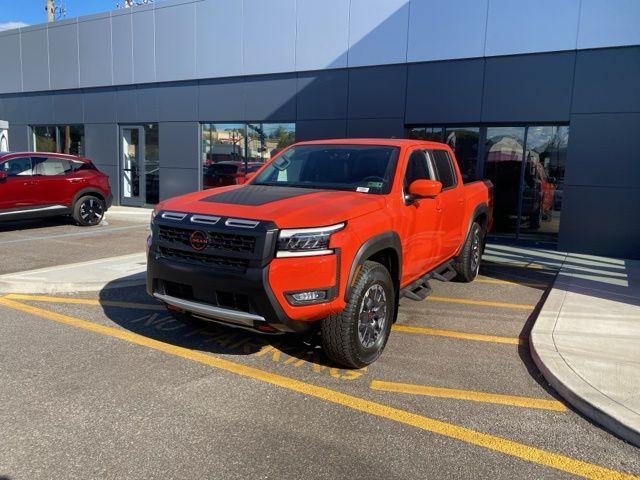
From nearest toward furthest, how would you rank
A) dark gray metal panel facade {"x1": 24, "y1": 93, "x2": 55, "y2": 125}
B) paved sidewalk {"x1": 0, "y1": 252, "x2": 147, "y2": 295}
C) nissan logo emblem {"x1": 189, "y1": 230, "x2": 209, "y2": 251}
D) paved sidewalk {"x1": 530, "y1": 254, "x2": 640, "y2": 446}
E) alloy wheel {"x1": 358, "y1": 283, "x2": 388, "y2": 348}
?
paved sidewalk {"x1": 530, "y1": 254, "x2": 640, "y2": 446}, nissan logo emblem {"x1": 189, "y1": 230, "x2": 209, "y2": 251}, alloy wheel {"x1": 358, "y1": 283, "x2": 388, "y2": 348}, paved sidewalk {"x1": 0, "y1": 252, "x2": 147, "y2": 295}, dark gray metal panel facade {"x1": 24, "y1": 93, "x2": 55, "y2": 125}

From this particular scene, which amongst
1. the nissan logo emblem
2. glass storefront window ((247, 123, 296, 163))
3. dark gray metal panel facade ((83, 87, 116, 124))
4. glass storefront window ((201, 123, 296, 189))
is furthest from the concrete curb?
dark gray metal panel facade ((83, 87, 116, 124))

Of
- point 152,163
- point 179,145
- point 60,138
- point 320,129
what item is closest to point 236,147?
point 179,145

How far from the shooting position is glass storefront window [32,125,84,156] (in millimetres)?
18453

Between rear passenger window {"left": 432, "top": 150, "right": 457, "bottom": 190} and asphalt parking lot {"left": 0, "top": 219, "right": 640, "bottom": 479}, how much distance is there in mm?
1667

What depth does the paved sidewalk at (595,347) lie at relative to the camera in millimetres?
3594

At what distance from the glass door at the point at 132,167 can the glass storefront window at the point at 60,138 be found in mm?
2154

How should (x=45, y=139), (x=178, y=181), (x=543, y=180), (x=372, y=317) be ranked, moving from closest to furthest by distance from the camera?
(x=372, y=317), (x=543, y=180), (x=178, y=181), (x=45, y=139)

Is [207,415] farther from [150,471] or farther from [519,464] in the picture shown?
[519,464]

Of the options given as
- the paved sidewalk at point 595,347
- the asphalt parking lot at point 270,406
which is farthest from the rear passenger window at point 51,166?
the paved sidewalk at point 595,347

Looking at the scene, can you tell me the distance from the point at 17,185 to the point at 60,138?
9.09m

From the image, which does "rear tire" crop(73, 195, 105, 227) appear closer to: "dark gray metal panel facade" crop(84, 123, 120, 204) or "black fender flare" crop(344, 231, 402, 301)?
"dark gray metal panel facade" crop(84, 123, 120, 204)

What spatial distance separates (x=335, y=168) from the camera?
5246 millimetres

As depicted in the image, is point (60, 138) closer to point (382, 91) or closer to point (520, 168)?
point (382, 91)

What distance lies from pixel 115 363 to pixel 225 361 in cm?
91
